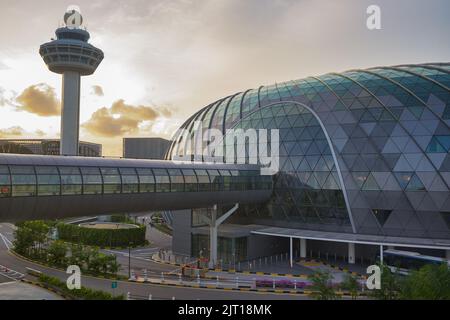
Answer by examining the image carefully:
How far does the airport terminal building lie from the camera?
37.3 m

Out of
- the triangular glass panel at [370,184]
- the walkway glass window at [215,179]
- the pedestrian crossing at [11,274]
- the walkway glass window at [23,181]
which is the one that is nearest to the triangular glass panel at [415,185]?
the triangular glass panel at [370,184]

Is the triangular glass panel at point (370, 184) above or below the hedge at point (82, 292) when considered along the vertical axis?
above

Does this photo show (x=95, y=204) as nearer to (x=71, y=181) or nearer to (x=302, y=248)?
(x=71, y=181)

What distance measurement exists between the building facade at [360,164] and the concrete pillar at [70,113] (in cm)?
4416

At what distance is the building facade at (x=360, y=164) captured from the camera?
42656 mm

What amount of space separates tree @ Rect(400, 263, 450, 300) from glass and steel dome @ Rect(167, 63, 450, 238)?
795 inches

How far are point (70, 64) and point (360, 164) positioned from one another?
67409mm

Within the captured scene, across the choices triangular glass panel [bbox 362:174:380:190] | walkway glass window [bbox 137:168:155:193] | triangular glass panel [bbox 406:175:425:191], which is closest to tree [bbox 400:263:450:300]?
triangular glass panel [bbox 406:175:425:191]

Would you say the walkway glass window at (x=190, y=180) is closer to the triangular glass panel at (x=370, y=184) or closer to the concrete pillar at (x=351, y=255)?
the triangular glass panel at (x=370, y=184)

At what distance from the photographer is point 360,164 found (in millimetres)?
45875

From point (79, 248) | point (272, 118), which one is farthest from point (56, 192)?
point (272, 118)

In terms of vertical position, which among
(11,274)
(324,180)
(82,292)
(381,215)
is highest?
(324,180)

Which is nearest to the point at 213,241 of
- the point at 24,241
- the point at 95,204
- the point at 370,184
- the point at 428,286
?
the point at 95,204

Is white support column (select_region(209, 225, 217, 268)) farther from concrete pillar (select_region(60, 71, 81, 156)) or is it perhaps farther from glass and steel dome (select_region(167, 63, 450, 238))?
concrete pillar (select_region(60, 71, 81, 156))
